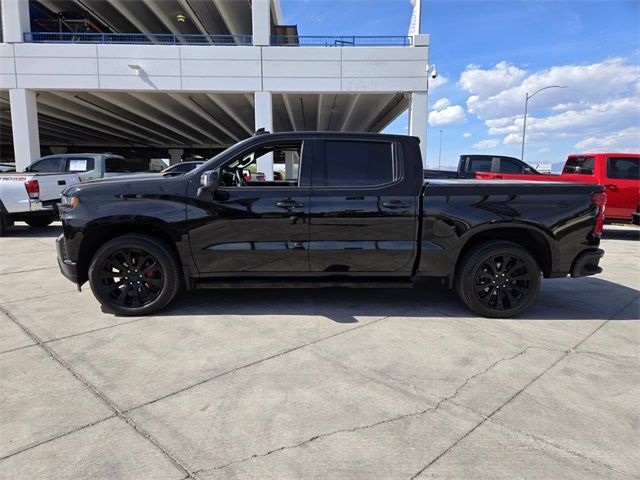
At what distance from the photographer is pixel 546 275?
4.38m

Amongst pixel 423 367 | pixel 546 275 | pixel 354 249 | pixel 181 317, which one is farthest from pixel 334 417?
pixel 546 275

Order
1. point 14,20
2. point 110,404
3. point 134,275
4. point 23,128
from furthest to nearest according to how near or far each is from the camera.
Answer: point 23,128 < point 14,20 < point 134,275 < point 110,404

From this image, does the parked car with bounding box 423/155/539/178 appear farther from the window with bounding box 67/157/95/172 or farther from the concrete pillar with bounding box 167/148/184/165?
the concrete pillar with bounding box 167/148/184/165

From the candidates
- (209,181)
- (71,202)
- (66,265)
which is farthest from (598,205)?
(66,265)

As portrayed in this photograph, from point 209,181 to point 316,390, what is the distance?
2235 millimetres

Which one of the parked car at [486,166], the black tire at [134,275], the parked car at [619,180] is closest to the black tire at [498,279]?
the black tire at [134,275]

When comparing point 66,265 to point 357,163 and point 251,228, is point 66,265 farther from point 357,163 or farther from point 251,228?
point 357,163

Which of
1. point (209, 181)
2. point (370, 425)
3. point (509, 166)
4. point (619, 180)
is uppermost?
point (509, 166)

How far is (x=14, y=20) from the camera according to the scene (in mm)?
16578

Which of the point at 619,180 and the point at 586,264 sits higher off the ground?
the point at 619,180

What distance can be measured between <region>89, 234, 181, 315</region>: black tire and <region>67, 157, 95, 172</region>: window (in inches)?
327

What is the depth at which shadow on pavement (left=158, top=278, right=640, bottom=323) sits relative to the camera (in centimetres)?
442

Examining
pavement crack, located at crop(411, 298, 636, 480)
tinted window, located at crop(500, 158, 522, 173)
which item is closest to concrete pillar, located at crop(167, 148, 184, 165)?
tinted window, located at crop(500, 158, 522, 173)

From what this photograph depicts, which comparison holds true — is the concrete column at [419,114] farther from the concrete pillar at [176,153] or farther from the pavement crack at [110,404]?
the concrete pillar at [176,153]
